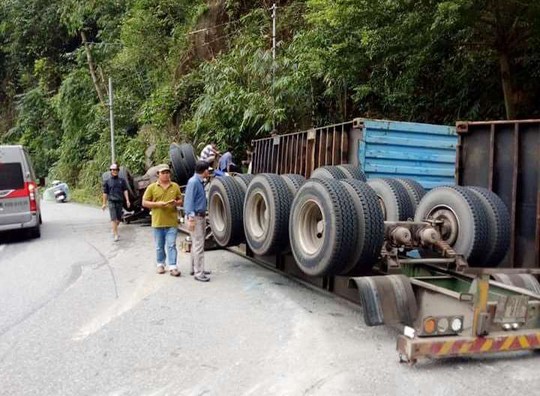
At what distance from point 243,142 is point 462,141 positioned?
10844mm

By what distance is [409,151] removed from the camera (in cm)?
953

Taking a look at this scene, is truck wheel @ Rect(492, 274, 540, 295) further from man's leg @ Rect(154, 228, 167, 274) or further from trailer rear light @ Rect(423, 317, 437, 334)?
man's leg @ Rect(154, 228, 167, 274)

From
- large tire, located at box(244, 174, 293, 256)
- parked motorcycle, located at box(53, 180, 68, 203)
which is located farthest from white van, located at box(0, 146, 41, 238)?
parked motorcycle, located at box(53, 180, 68, 203)

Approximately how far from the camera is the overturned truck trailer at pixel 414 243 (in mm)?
4172

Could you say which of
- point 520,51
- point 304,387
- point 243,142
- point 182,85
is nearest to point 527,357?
point 304,387

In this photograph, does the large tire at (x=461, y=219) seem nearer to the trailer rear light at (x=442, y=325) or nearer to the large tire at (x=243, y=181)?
the trailer rear light at (x=442, y=325)

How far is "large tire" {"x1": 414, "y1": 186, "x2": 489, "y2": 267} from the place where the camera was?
5340mm

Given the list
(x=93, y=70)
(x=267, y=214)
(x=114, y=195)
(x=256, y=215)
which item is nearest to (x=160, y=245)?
(x=256, y=215)

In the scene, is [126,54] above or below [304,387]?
above

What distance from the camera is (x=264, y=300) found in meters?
6.23

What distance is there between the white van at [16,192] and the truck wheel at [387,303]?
9448 mm

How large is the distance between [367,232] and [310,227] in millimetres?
977

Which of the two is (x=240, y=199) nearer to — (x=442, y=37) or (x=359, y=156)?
(x=359, y=156)

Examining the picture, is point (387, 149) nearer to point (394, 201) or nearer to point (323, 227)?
point (394, 201)
